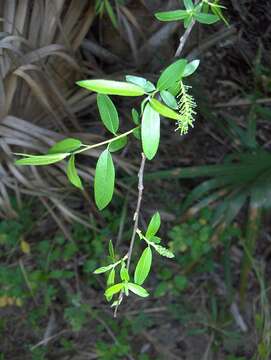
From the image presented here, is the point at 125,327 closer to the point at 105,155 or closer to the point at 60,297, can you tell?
the point at 60,297

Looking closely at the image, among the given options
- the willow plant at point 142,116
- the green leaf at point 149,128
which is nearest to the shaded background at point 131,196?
the willow plant at point 142,116

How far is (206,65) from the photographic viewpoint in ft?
5.33

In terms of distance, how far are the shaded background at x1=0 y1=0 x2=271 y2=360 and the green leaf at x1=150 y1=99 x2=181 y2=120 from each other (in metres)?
0.81

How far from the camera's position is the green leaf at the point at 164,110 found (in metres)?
0.67

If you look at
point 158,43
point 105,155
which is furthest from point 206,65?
point 105,155

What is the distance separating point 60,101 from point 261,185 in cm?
62

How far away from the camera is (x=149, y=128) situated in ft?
2.31

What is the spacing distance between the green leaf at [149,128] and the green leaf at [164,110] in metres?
0.01

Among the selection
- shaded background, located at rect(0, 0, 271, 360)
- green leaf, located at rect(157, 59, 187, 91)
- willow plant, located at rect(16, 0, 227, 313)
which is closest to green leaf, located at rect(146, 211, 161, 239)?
willow plant, located at rect(16, 0, 227, 313)

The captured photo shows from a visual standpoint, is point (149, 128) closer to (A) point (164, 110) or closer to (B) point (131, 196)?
(A) point (164, 110)

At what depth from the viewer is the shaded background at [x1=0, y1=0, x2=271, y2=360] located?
60.4 inches

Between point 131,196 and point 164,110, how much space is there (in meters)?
1.11

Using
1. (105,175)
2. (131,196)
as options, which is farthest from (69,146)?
(131,196)

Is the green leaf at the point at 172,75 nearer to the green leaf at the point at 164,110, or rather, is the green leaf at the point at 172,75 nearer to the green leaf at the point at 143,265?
the green leaf at the point at 164,110
